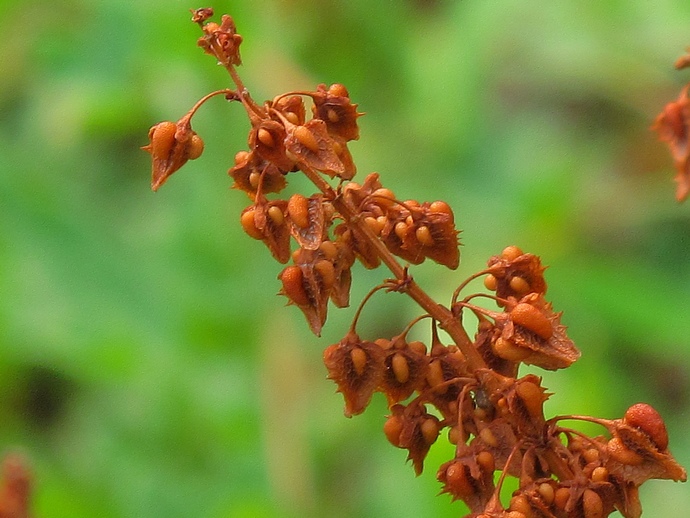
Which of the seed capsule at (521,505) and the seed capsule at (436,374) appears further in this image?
the seed capsule at (436,374)

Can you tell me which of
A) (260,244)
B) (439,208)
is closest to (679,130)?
(439,208)

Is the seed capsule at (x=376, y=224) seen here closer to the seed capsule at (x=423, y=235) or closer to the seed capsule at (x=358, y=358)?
the seed capsule at (x=423, y=235)

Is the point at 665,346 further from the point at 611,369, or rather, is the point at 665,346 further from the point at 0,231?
the point at 0,231

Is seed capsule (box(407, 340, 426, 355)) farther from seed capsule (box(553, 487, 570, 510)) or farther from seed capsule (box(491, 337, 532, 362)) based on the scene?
seed capsule (box(553, 487, 570, 510))

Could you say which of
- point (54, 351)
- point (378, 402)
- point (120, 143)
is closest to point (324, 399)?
point (378, 402)

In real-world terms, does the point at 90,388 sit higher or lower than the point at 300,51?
lower

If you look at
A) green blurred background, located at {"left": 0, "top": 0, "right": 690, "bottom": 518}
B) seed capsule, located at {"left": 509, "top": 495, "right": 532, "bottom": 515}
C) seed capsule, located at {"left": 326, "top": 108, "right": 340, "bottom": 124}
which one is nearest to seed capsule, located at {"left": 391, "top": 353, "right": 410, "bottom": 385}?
seed capsule, located at {"left": 509, "top": 495, "right": 532, "bottom": 515}

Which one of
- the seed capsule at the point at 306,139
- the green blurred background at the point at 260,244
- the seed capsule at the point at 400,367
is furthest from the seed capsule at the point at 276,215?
the green blurred background at the point at 260,244
